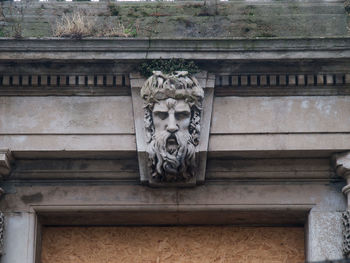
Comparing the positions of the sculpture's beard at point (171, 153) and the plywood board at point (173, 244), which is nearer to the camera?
the sculpture's beard at point (171, 153)

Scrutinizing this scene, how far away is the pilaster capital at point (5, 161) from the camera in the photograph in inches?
574

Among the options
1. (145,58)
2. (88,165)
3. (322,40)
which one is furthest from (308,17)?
(88,165)

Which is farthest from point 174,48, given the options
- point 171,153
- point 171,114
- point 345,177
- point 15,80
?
point 345,177

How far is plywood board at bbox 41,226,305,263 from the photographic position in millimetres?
15008

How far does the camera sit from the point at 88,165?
14.9 meters

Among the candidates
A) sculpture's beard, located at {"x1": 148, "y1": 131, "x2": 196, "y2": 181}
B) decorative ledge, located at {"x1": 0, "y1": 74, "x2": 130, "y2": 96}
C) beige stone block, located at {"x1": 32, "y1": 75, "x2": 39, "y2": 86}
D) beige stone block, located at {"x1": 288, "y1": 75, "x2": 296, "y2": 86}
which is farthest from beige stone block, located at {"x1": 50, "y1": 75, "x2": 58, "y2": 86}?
beige stone block, located at {"x1": 288, "y1": 75, "x2": 296, "y2": 86}

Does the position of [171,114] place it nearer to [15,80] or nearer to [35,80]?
[35,80]

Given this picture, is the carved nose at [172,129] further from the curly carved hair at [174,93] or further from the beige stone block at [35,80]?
the beige stone block at [35,80]

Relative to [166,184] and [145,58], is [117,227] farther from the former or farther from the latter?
[145,58]

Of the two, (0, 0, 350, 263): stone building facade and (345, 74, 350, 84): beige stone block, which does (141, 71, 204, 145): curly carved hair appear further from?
(345, 74, 350, 84): beige stone block

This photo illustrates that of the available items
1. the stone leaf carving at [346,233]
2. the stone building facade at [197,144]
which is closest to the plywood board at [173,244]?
the stone building facade at [197,144]

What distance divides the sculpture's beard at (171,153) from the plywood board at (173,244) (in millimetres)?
1059

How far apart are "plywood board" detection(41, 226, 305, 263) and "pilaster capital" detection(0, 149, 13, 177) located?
3.03 feet

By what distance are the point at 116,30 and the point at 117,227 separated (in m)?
2.40
